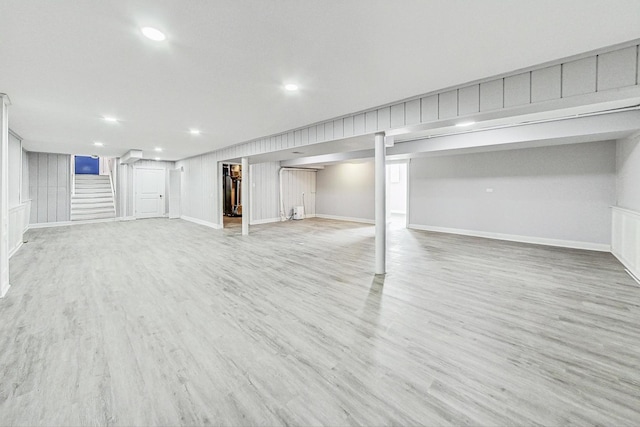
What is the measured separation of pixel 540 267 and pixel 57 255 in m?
8.90

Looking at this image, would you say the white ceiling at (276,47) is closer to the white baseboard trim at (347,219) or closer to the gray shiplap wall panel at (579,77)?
the gray shiplap wall panel at (579,77)

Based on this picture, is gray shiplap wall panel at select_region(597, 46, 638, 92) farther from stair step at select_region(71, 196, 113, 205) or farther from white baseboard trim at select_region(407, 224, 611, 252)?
stair step at select_region(71, 196, 113, 205)

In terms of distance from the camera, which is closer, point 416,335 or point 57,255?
point 416,335

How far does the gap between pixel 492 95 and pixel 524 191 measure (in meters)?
4.99

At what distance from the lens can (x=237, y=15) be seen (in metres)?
1.87

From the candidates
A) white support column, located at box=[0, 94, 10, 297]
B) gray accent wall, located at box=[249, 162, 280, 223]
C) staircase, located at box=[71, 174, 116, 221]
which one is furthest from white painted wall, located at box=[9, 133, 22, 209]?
gray accent wall, located at box=[249, 162, 280, 223]

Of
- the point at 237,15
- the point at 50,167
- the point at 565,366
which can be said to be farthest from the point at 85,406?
the point at 50,167

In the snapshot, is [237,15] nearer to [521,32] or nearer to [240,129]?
[521,32]

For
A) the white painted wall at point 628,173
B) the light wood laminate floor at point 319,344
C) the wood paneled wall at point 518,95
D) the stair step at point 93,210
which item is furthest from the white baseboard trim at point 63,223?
the white painted wall at point 628,173

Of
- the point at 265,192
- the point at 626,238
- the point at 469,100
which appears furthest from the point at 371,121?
the point at 265,192

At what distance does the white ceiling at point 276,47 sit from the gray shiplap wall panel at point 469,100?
0.23 m

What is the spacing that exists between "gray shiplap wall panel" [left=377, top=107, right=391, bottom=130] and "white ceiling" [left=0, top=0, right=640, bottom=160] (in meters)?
0.28

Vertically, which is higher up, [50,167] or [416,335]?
[50,167]

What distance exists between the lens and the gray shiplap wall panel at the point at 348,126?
14.6 ft
